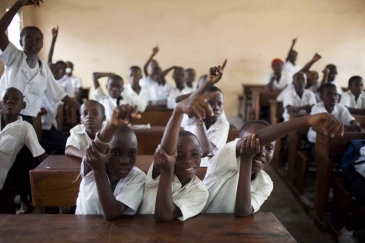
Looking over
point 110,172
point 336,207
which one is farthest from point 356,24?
point 110,172

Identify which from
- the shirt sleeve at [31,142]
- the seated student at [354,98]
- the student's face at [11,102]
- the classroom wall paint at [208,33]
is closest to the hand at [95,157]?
the shirt sleeve at [31,142]

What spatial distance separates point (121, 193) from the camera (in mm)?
1348

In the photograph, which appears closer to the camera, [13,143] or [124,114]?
[124,114]

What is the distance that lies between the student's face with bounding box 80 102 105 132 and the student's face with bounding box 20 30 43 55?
84cm

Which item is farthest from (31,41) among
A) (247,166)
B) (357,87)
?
(357,87)

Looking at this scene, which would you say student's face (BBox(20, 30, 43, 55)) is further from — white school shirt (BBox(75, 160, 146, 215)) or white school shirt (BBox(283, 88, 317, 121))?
white school shirt (BBox(283, 88, 317, 121))

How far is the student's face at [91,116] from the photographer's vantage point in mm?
2193

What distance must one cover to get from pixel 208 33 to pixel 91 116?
20.6 feet

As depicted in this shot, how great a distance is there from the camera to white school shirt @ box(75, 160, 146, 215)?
4.38 feet

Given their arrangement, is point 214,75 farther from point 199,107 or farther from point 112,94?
point 112,94

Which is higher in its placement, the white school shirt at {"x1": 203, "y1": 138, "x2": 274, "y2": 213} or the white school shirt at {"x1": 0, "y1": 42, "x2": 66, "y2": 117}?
the white school shirt at {"x1": 0, "y1": 42, "x2": 66, "y2": 117}

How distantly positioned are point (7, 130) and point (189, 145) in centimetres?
150

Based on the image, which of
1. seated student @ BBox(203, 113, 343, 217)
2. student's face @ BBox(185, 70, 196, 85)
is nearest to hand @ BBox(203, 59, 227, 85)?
seated student @ BBox(203, 113, 343, 217)

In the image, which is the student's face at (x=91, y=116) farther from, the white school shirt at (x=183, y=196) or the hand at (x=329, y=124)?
the hand at (x=329, y=124)
